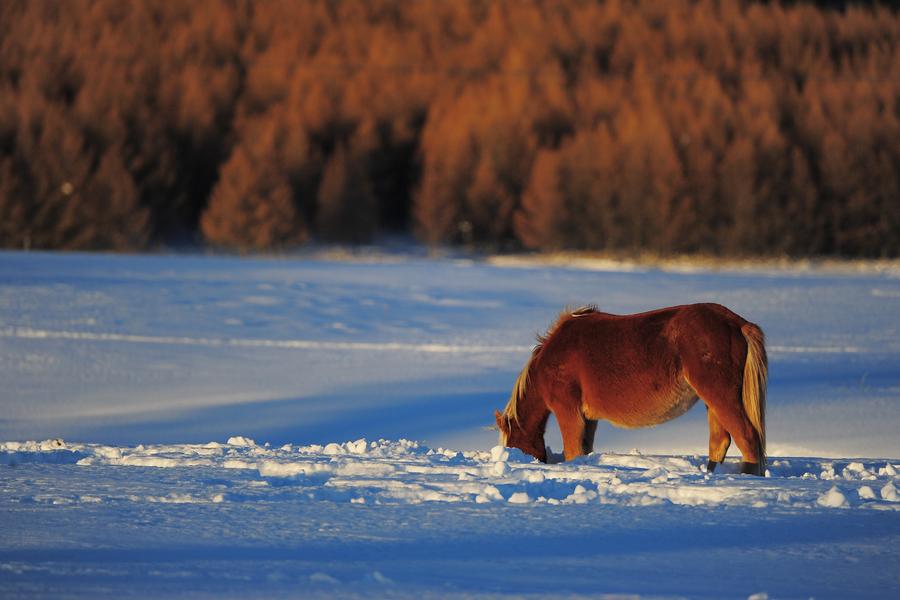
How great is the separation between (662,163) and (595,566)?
137 feet

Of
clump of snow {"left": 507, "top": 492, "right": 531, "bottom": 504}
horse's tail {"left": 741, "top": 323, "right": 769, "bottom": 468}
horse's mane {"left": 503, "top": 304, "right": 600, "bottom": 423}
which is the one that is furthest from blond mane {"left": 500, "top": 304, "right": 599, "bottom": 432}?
clump of snow {"left": 507, "top": 492, "right": 531, "bottom": 504}

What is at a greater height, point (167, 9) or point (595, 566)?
point (167, 9)

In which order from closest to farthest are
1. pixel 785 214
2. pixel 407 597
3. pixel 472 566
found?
1. pixel 407 597
2. pixel 472 566
3. pixel 785 214

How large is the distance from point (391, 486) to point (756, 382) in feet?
6.24

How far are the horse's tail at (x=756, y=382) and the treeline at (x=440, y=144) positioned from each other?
3644cm

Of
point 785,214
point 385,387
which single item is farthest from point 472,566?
point 785,214

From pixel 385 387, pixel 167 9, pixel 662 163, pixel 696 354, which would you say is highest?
pixel 167 9

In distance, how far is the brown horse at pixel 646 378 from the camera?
18.7 ft

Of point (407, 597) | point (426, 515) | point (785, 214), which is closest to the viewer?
point (407, 597)

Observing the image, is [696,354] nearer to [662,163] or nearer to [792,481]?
[792,481]

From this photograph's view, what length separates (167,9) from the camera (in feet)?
218

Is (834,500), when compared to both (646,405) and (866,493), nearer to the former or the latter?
(866,493)

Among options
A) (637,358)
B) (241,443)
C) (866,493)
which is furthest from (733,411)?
(241,443)

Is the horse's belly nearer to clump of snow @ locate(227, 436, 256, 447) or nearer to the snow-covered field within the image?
the snow-covered field
